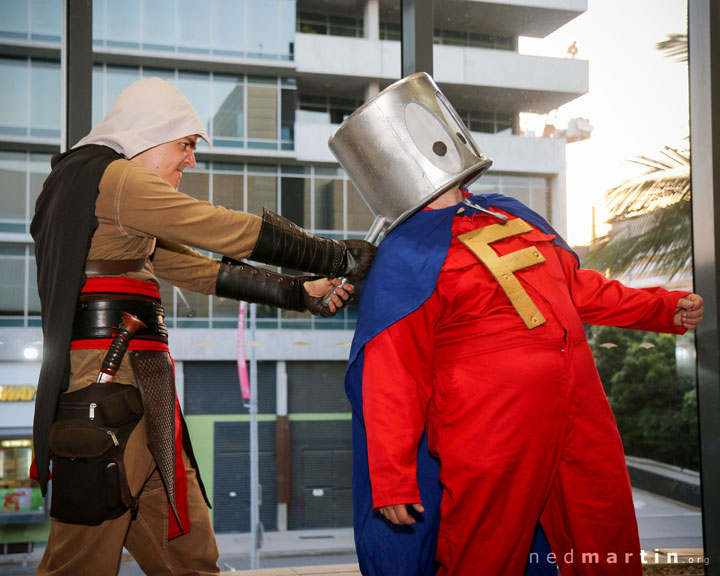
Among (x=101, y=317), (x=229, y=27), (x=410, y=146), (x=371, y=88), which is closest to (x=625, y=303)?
(x=410, y=146)

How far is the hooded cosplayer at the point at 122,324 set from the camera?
4.81 ft

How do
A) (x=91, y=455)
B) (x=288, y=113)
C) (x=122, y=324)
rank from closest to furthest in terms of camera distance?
1. (x=91, y=455)
2. (x=122, y=324)
3. (x=288, y=113)

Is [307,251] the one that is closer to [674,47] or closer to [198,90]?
[198,90]

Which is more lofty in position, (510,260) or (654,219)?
(654,219)

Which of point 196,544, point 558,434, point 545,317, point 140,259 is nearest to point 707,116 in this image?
point 545,317

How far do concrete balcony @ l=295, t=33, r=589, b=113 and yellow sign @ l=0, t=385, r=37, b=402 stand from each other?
5.05 ft

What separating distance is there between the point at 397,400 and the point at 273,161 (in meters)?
1.54

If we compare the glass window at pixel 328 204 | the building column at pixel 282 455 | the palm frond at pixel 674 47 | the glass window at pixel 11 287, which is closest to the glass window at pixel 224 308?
the building column at pixel 282 455

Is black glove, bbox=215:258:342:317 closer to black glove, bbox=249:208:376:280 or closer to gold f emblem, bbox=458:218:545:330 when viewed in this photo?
black glove, bbox=249:208:376:280

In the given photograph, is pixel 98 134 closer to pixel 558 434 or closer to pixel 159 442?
pixel 159 442

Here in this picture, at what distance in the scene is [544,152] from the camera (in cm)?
299

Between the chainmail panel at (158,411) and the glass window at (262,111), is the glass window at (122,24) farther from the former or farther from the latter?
the chainmail panel at (158,411)

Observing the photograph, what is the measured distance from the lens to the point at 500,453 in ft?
4.81

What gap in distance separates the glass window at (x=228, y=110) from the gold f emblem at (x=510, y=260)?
4.61ft
